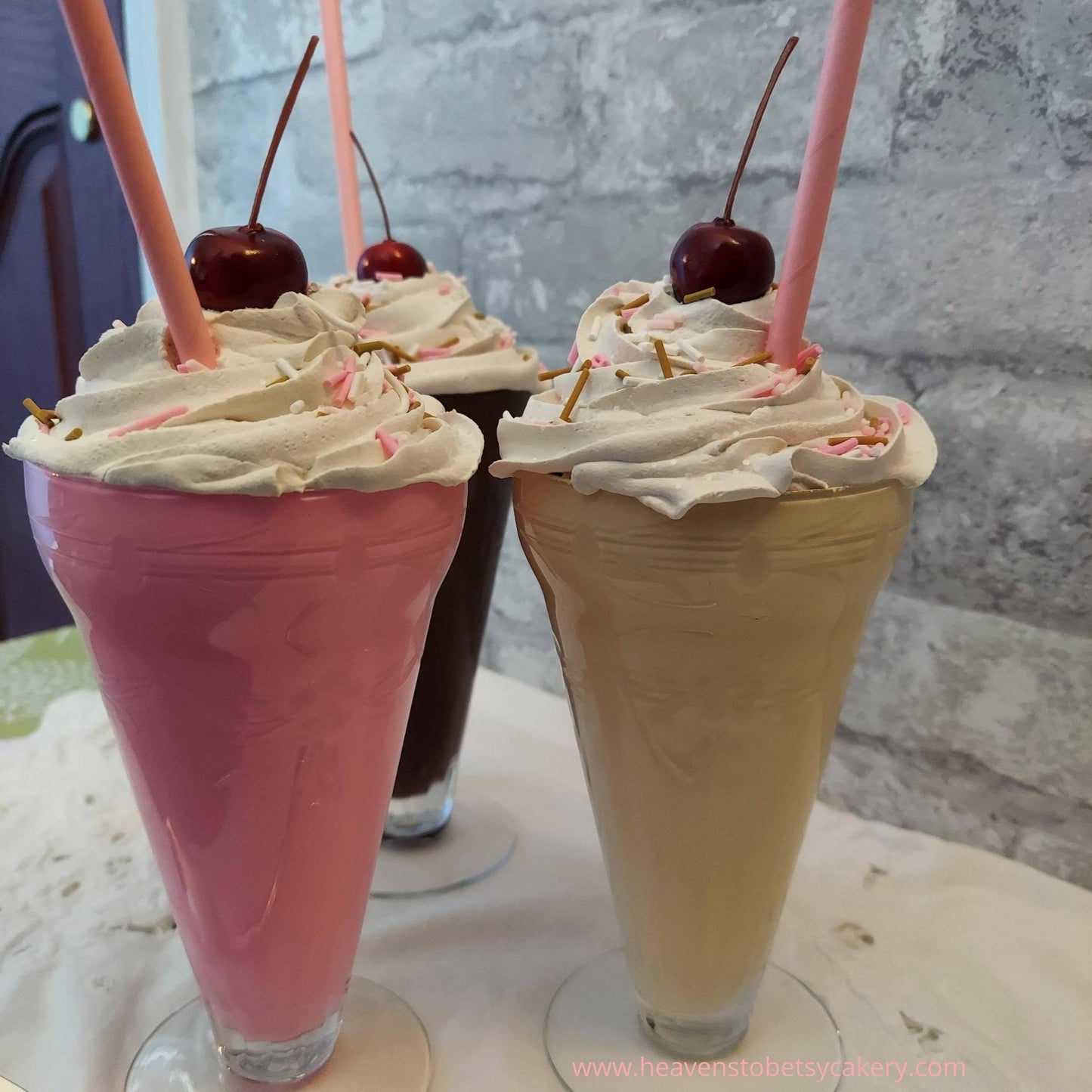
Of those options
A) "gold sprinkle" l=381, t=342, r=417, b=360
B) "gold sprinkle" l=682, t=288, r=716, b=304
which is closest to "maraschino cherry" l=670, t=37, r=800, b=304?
"gold sprinkle" l=682, t=288, r=716, b=304

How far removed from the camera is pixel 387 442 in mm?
510

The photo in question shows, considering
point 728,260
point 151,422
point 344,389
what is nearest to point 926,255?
point 728,260

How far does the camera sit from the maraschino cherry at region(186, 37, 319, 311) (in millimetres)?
551

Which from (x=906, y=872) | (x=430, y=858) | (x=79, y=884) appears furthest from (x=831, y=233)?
(x=79, y=884)

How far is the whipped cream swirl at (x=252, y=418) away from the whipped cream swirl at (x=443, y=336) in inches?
6.1

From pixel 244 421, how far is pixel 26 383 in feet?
6.14

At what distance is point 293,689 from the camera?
52 centimetres

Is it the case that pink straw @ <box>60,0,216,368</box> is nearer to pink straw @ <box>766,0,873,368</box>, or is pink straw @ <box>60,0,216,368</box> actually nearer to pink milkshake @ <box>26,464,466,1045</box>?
pink milkshake @ <box>26,464,466,1045</box>

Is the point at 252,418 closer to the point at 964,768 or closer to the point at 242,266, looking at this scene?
the point at 242,266

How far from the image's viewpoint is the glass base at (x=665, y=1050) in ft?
2.08

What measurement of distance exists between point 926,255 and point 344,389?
0.55 m

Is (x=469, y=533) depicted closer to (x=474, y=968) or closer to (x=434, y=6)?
(x=474, y=968)

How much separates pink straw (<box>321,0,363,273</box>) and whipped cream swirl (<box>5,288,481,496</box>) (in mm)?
356

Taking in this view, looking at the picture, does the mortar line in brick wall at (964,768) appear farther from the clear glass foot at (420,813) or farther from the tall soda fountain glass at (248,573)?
the tall soda fountain glass at (248,573)
